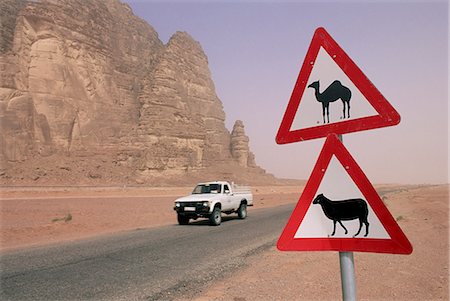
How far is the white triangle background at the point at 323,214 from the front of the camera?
2.28 meters

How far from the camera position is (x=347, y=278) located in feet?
7.40

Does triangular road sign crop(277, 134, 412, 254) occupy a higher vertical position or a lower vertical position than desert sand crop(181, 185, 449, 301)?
higher

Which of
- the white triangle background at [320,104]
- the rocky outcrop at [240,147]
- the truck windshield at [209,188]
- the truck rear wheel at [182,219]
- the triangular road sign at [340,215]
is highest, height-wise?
the rocky outcrop at [240,147]

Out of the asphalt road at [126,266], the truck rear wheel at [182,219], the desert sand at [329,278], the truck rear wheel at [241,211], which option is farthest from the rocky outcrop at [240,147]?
the desert sand at [329,278]

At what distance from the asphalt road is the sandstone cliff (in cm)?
5948

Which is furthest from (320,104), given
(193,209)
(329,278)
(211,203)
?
(193,209)

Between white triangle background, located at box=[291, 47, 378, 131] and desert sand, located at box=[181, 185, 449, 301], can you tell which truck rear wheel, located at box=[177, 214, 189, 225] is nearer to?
desert sand, located at box=[181, 185, 449, 301]

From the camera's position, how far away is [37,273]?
6.96m

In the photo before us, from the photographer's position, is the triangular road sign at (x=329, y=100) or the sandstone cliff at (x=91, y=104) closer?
the triangular road sign at (x=329, y=100)

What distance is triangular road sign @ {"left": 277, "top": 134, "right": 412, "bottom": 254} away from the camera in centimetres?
221

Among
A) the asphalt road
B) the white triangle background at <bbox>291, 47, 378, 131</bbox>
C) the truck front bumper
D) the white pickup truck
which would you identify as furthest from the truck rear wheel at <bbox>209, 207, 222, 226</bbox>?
the white triangle background at <bbox>291, 47, 378, 131</bbox>

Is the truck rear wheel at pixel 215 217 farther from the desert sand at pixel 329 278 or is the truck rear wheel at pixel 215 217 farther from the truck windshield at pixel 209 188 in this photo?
the desert sand at pixel 329 278

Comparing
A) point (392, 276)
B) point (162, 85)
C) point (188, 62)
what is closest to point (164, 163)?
point (162, 85)

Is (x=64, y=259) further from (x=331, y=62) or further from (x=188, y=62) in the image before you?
(x=188, y=62)
